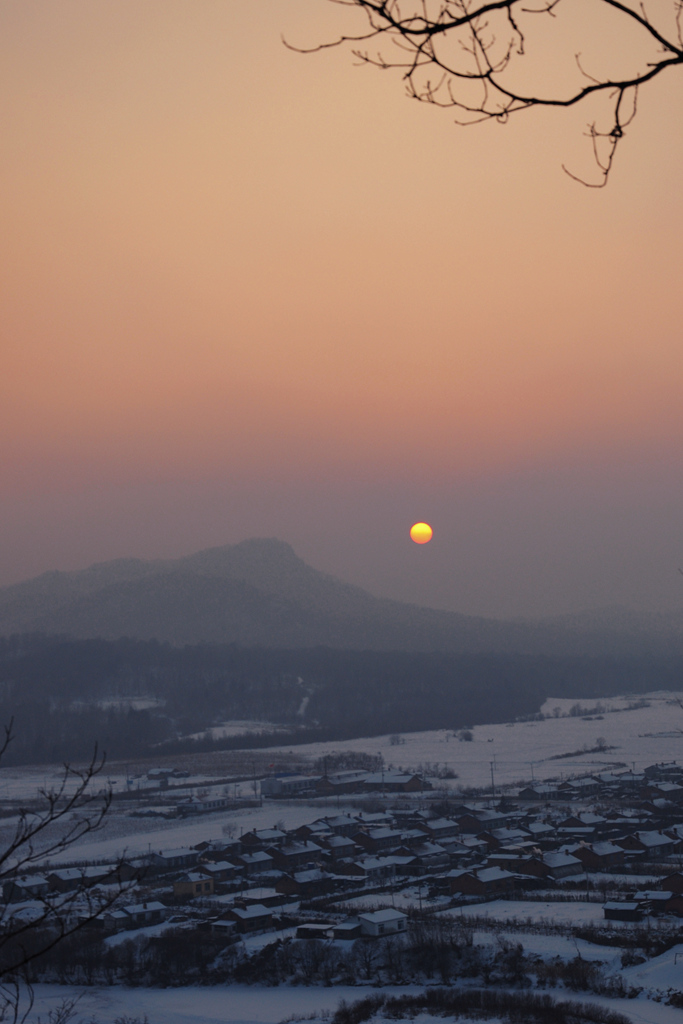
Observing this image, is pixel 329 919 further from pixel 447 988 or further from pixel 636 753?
pixel 636 753

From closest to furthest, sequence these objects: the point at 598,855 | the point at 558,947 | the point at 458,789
Answer: the point at 558,947, the point at 598,855, the point at 458,789

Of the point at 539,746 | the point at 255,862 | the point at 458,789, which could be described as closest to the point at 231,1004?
the point at 255,862

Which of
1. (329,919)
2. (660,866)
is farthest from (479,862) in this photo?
(329,919)

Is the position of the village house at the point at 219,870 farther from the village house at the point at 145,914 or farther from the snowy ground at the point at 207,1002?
the snowy ground at the point at 207,1002

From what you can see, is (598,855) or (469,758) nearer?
(598,855)

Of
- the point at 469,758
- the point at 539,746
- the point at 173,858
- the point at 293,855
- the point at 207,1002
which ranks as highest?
the point at 173,858

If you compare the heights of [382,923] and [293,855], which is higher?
[382,923]

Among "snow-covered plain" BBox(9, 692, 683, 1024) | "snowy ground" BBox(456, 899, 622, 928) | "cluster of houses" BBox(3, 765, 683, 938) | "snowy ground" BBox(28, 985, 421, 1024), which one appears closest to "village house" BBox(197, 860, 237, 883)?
"cluster of houses" BBox(3, 765, 683, 938)

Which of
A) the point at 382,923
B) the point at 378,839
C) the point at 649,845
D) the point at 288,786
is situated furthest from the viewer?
the point at 288,786

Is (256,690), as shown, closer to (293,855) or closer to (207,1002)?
(293,855)
